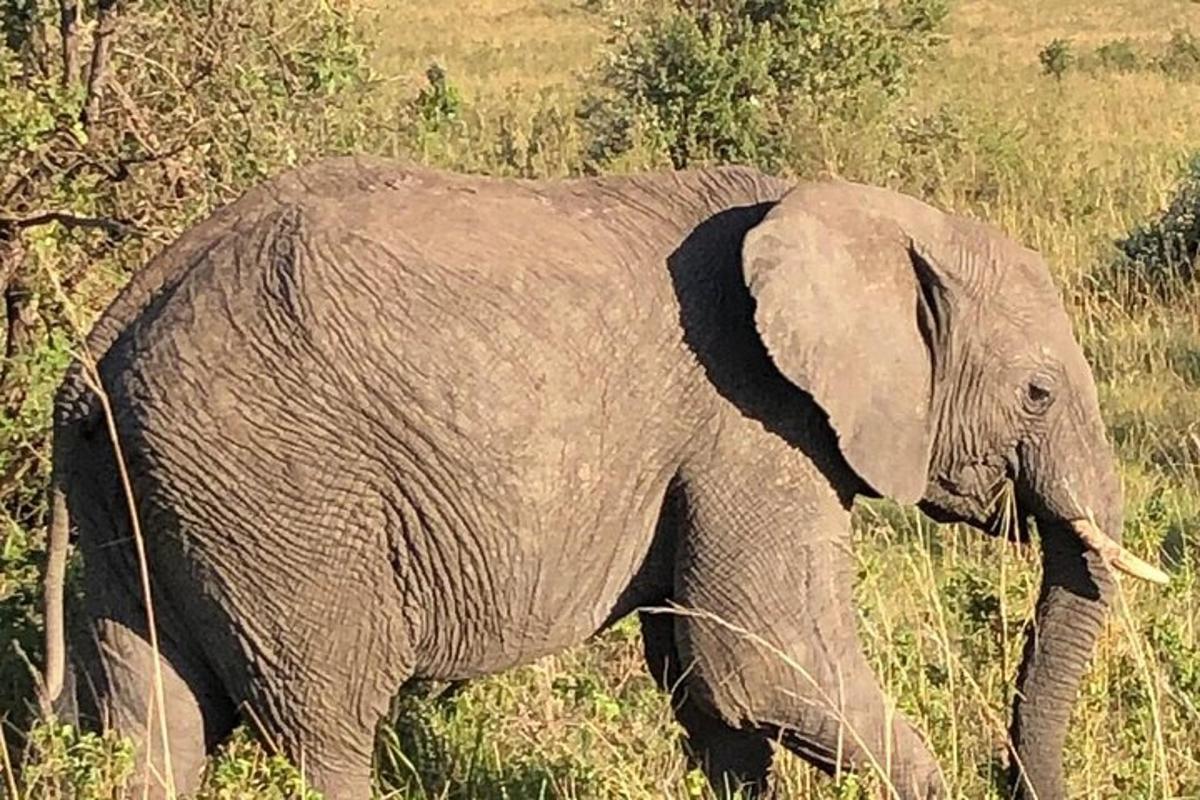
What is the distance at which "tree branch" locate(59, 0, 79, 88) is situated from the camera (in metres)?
5.39

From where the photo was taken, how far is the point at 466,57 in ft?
85.9

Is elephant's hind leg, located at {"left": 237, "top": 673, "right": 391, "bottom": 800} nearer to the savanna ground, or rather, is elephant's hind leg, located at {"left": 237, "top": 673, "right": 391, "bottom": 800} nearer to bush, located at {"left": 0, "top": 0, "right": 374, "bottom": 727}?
the savanna ground

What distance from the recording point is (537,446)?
12.5 feet

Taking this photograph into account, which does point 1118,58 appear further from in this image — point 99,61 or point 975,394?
point 975,394

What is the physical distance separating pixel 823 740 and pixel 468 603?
2.28ft

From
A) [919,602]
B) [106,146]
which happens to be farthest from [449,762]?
[106,146]

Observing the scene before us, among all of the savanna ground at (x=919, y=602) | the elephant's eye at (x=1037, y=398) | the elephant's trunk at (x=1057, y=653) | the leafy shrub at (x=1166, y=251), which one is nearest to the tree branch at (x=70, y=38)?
the savanna ground at (x=919, y=602)

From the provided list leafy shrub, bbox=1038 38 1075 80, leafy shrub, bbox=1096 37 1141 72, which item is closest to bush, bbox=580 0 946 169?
leafy shrub, bbox=1038 38 1075 80

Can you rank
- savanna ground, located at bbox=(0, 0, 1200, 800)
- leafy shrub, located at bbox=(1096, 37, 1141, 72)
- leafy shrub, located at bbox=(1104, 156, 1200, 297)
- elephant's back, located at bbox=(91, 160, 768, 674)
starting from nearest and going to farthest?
elephant's back, located at bbox=(91, 160, 768, 674)
savanna ground, located at bbox=(0, 0, 1200, 800)
leafy shrub, located at bbox=(1104, 156, 1200, 297)
leafy shrub, located at bbox=(1096, 37, 1141, 72)

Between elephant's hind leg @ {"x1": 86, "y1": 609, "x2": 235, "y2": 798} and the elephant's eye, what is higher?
the elephant's eye

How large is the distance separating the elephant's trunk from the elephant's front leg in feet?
0.99

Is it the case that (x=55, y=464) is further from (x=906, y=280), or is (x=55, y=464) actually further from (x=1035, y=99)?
(x=1035, y=99)

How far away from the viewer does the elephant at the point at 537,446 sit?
370cm

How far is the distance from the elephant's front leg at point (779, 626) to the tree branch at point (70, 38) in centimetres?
237
